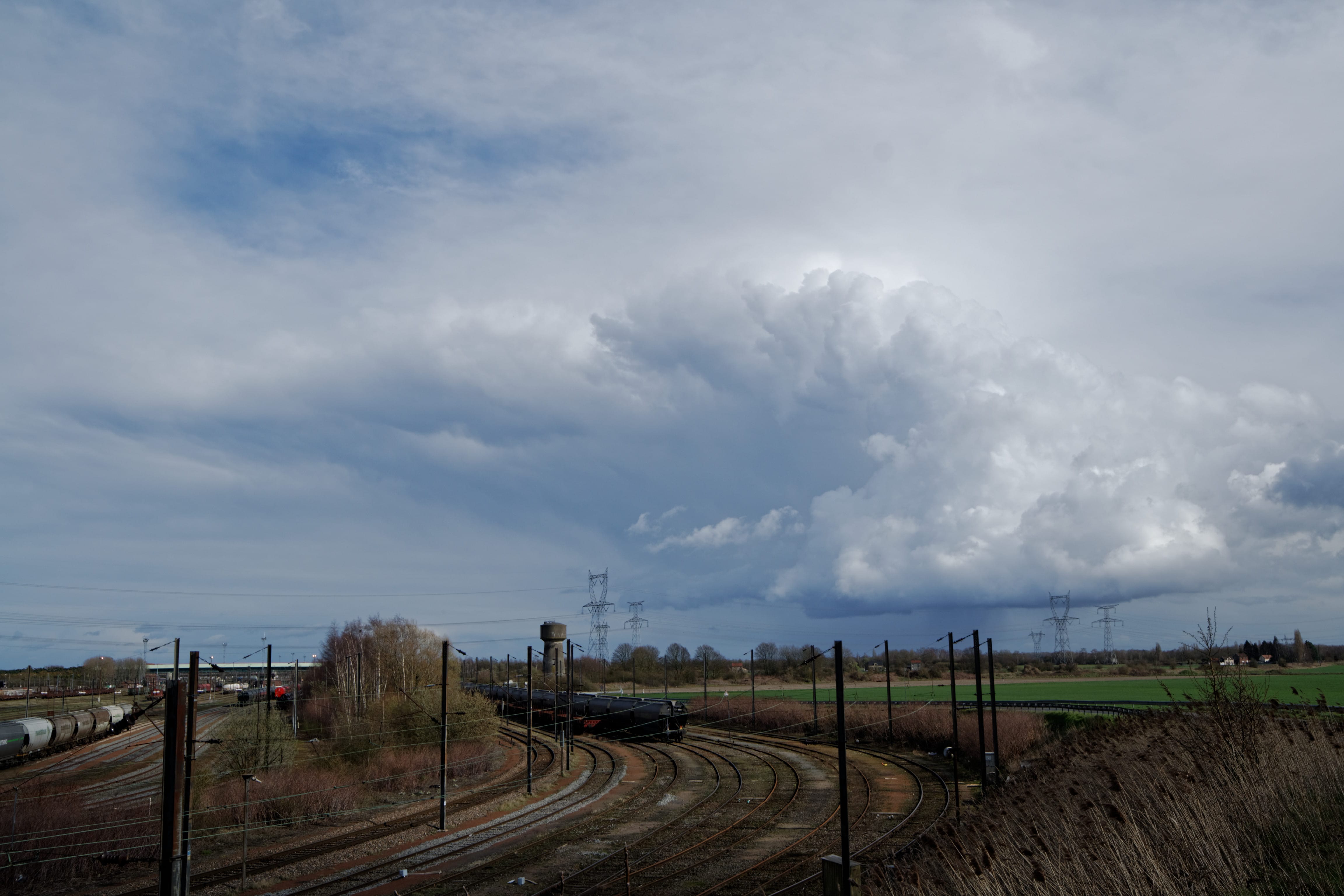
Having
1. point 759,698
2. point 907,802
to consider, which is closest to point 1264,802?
point 907,802

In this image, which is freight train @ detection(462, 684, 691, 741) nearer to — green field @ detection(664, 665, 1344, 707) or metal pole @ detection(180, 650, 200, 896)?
green field @ detection(664, 665, 1344, 707)

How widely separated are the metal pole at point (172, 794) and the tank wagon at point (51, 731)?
47865 millimetres

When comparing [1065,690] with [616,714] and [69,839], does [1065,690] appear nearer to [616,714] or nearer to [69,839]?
[616,714]

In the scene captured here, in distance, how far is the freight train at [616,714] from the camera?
61375 mm

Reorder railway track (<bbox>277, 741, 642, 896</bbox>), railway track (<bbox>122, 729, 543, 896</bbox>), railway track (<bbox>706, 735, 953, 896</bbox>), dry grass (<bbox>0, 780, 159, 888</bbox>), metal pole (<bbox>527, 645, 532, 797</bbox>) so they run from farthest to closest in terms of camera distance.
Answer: metal pole (<bbox>527, 645, 532, 797</bbox>) < dry grass (<bbox>0, 780, 159, 888</bbox>) < railway track (<bbox>122, 729, 543, 896</bbox>) < railway track (<bbox>277, 741, 642, 896</bbox>) < railway track (<bbox>706, 735, 953, 896</bbox>)

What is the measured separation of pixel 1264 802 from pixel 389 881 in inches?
862

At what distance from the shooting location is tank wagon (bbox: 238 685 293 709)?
7844 cm

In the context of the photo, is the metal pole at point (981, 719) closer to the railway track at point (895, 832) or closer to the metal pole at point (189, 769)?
the railway track at point (895, 832)

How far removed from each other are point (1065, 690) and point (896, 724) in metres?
66.9

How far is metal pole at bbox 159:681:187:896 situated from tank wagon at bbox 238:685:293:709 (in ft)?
168

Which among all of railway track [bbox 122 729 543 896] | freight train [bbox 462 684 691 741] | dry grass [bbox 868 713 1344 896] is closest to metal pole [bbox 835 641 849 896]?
dry grass [bbox 868 713 1344 896]

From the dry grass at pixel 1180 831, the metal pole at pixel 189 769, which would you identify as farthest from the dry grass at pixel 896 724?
the metal pole at pixel 189 769

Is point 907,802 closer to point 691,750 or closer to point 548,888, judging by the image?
point 548,888

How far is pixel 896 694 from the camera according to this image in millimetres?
112812
